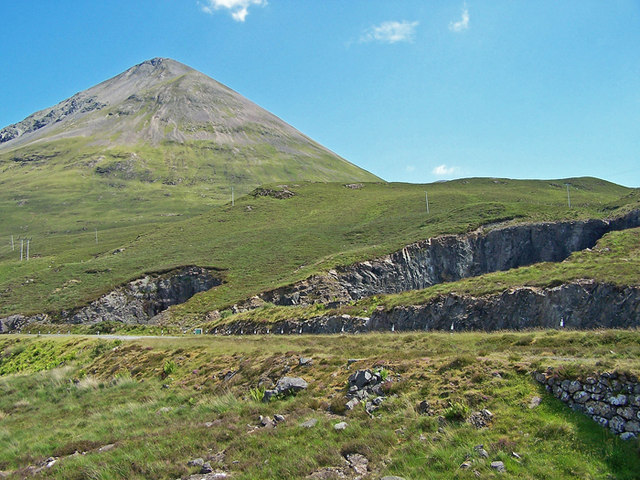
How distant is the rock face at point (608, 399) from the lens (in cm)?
969

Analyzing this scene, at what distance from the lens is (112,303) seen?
205ft

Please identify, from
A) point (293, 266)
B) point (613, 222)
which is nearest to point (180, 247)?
point (293, 266)

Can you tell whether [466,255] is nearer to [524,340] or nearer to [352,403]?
[524,340]

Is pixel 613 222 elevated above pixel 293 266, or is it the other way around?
pixel 613 222

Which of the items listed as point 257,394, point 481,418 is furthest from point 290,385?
point 481,418

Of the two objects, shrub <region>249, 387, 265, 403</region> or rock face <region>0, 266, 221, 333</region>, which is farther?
rock face <region>0, 266, 221, 333</region>

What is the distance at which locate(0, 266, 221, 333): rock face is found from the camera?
61094 mm

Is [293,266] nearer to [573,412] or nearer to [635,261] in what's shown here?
[635,261]

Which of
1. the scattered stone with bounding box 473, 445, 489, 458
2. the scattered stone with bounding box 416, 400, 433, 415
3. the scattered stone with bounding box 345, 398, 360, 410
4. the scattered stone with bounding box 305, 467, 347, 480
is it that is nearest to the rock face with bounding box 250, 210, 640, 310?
the scattered stone with bounding box 345, 398, 360, 410

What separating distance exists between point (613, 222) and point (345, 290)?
117ft

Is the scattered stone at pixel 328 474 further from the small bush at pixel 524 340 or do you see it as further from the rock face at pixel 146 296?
the rock face at pixel 146 296

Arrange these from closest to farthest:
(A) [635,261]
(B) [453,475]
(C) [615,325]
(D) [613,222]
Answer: (B) [453,475] → (C) [615,325] → (A) [635,261] → (D) [613,222]

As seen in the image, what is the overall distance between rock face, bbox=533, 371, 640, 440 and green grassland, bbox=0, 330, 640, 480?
259 mm

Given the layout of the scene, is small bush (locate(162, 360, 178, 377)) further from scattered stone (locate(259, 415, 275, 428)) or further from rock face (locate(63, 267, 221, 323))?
rock face (locate(63, 267, 221, 323))
